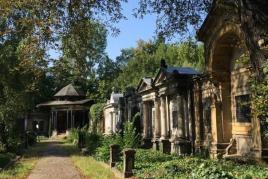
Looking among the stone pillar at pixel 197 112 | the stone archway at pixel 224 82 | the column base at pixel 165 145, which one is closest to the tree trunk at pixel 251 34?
the stone archway at pixel 224 82

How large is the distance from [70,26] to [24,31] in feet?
6.71

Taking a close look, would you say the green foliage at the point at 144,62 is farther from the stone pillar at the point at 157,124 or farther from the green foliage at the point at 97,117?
the stone pillar at the point at 157,124

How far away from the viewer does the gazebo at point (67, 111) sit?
205 ft

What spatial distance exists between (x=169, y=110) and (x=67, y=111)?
1530 inches

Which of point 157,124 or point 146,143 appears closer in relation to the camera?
point 157,124

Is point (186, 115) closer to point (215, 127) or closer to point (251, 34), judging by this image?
point (215, 127)

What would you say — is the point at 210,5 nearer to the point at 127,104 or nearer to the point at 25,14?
the point at 25,14

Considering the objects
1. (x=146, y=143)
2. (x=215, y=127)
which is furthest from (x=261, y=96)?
(x=146, y=143)

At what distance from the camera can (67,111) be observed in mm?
63375

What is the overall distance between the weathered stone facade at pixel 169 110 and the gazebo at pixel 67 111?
31.8 metres

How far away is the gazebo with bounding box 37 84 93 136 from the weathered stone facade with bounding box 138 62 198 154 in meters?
31.8

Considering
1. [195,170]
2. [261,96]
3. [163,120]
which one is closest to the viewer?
[261,96]

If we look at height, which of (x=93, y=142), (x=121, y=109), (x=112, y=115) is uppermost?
(x=121, y=109)

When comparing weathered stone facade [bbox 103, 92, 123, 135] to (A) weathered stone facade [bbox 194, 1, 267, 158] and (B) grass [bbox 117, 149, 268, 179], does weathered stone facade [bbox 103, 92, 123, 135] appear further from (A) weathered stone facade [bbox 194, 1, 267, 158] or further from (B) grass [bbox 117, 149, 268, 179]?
(B) grass [bbox 117, 149, 268, 179]
